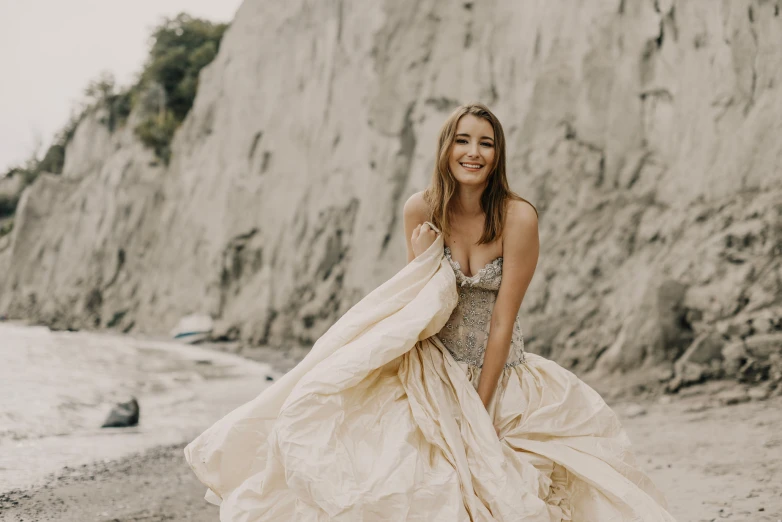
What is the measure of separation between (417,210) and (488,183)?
32 centimetres

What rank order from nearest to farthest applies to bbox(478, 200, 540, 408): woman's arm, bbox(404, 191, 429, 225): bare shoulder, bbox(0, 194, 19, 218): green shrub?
bbox(478, 200, 540, 408): woman's arm < bbox(404, 191, 429, 225): bare shoulder < bbox(0, 194, 19, 218): green shrub

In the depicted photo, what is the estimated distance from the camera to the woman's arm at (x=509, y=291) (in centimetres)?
253

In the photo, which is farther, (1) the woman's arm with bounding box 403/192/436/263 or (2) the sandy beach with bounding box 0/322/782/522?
(2) the sandy beach with bounding box 0/322/782/522

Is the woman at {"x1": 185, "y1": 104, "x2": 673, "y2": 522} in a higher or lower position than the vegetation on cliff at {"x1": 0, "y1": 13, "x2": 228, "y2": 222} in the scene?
lower

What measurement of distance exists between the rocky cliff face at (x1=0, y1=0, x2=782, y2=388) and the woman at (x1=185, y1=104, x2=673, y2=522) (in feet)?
13.7

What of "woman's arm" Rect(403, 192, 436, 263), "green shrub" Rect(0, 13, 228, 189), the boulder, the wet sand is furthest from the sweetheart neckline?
"green shrub" Rect(0, 13, 228, 189)

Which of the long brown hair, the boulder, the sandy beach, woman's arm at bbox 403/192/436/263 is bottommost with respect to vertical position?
the boulder

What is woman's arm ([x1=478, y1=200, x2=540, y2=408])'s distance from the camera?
2533 mm

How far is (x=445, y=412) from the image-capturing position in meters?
2.39

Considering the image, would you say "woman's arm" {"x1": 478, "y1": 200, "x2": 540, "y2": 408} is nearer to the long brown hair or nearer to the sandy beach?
the long brown hair

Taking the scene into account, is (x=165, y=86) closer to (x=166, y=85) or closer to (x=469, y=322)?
(x=166, y=85)

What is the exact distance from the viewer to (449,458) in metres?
2.28

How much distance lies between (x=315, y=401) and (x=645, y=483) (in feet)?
4.02

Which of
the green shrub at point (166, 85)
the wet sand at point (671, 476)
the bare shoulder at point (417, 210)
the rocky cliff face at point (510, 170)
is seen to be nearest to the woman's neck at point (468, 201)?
the bare shoulder at point (417, 210)
